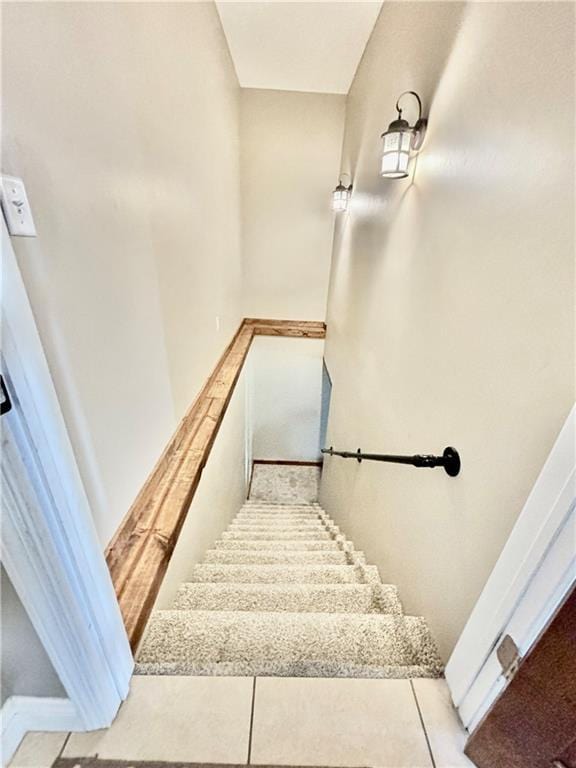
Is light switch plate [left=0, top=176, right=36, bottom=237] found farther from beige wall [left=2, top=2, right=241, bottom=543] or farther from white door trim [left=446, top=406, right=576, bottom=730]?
white door trim [left=446, top=406, right=576, bottom=730]

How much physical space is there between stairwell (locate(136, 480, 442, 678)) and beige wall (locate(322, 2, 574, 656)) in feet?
0.40

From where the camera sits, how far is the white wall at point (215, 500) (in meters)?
1.42

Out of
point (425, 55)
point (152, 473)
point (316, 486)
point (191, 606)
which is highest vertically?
point (425, 55)

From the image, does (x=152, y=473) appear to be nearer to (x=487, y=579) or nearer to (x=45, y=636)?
(x=45, y=636)

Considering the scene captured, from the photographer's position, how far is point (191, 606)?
1296mm

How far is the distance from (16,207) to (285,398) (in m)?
4.50

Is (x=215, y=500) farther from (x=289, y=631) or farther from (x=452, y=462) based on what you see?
(x=452, y=462)

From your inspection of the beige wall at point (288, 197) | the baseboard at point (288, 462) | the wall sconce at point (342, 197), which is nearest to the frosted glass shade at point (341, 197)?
the wall sconce at point (342, 197)

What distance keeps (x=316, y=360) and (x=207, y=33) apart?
11.0 ft

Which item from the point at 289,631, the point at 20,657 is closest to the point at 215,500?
the point at 289,631

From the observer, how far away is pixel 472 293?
0.98m

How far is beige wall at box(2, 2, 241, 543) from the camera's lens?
752mm

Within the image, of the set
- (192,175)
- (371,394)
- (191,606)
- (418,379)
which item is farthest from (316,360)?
(191,606)

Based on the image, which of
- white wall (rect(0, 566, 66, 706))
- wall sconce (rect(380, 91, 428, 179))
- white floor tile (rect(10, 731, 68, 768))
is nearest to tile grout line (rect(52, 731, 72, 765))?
white floor tile (rect(10, 731, 68, 768))
